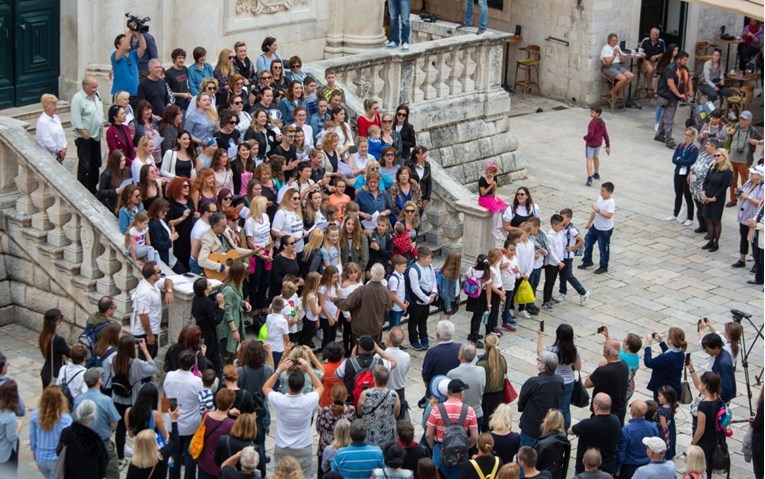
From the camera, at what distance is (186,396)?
41.6ft

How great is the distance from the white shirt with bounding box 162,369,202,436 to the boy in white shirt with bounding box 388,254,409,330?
135 inches

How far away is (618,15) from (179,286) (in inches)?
616

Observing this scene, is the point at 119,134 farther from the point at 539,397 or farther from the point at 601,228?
the point at 601,228

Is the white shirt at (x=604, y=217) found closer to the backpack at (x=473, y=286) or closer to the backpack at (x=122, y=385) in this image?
the backpack at (x=473, y=286)

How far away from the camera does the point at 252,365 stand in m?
12.9

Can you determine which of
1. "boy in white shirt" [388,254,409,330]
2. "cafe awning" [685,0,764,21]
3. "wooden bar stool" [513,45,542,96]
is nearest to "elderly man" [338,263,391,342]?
"boy in white shirt" [388,254,409,330]

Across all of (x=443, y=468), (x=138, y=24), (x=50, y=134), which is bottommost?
(x=443, y=468)

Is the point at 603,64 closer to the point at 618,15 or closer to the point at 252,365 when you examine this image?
the point at 618,15

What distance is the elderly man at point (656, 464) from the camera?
1199cm

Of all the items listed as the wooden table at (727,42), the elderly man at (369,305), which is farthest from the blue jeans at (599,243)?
the wooden table at (727,42)

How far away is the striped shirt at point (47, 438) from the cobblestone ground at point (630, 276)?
1268mm

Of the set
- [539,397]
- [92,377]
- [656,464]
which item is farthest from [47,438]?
[656,464]

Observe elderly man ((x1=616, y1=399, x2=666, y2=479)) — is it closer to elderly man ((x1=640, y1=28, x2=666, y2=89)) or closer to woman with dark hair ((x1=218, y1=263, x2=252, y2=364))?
woman with dark hair ((x1=218, y1=263, x2=252, y2=364))

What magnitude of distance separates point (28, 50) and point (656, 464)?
9.95m
